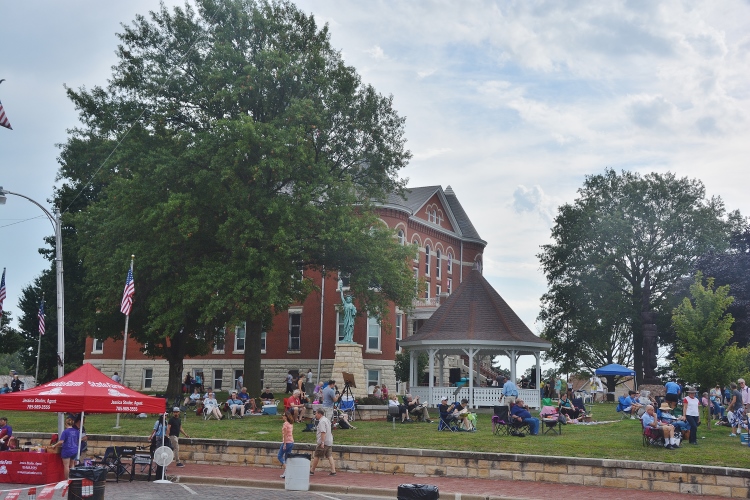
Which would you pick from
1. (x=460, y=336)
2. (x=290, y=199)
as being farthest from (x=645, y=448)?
(x=290, y=199)

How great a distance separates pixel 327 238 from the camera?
33.3 m

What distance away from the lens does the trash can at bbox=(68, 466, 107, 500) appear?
13.7 meters

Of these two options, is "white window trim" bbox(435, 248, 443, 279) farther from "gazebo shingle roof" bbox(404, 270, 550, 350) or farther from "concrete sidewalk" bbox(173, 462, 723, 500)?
"concrete sidewalk" bbox(173, 462, 723, 500)

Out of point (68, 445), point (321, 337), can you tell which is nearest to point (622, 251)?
point (321, 337)

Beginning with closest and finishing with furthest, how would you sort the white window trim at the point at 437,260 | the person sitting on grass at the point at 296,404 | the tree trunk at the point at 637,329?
the person sitting on grass at the point at 296,404 < the tree trunk at the point at 637,329 < the white window trim at the point at 437,260

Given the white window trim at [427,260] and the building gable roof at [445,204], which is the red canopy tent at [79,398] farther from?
the white window trim at [427,260]

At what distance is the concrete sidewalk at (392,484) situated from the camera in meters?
16.2

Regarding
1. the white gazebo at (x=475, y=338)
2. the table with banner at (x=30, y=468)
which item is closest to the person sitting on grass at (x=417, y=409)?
the white gazebo at (x=475, y=338)

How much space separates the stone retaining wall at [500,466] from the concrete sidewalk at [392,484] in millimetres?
196

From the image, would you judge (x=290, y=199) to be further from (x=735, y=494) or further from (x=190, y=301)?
(x=735, y=494)

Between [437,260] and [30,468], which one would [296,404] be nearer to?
[30,468]

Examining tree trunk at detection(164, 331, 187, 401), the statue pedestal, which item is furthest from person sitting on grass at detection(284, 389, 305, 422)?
tree trunk at detection(164, 331, 187, 401)

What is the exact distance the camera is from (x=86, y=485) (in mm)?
13867

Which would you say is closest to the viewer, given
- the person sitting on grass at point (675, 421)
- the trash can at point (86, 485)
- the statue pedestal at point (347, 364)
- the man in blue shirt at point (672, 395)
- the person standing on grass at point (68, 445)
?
the trash can at point (86, 485)
